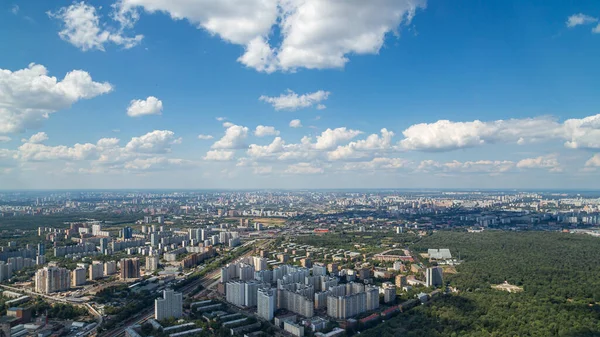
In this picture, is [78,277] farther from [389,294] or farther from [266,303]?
[389,294]

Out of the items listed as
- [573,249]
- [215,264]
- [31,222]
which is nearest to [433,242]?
[573,249]

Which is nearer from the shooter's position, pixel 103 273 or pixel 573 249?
pixel 103 273

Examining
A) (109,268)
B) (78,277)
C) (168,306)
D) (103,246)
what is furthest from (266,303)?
(103,246)

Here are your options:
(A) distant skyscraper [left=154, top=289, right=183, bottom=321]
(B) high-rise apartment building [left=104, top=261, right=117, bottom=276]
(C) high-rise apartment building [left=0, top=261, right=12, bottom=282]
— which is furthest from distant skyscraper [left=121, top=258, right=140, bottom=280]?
(A) distant skyscraper [left=154, top=289, right=183, bottom=321]

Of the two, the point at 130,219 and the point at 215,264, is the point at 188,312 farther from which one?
the point at 130,219

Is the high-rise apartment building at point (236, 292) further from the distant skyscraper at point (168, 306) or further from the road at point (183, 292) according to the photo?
the road at point (183, 292)

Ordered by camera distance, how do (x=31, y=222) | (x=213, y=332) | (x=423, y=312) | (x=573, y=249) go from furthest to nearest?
1. (x=31, y=222)
2. (x=573, y=249)
3. (x=423, y=312)
4. (x=213, y=332)

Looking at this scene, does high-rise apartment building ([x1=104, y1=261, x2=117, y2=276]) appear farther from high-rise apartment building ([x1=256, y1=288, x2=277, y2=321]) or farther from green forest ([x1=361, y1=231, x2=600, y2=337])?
green forest ([x1=361, y1=231, x2=600, y2=337])

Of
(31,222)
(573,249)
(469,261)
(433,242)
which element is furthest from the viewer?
(31,222)

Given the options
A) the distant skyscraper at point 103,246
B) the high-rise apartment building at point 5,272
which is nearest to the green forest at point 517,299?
the high-rise apartment building at point 5,272
